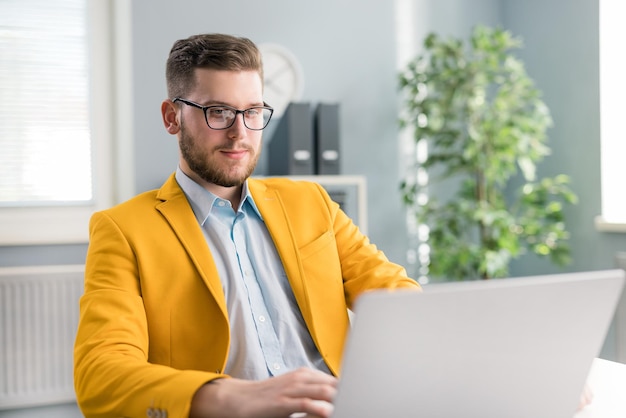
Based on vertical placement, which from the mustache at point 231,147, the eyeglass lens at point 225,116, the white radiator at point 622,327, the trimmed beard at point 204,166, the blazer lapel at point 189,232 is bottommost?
the white radiator at point 622,327

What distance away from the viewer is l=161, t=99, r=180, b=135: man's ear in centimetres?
139

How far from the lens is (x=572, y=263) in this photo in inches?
127

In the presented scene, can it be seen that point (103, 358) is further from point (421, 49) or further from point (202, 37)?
point (421, 49)

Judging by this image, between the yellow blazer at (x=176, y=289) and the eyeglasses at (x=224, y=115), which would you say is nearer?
the yellow blazer at (x=176, y=289)

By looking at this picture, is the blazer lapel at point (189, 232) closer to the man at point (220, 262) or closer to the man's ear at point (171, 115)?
the man at point (220, 262)

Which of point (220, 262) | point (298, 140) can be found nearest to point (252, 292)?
point (220, 262)

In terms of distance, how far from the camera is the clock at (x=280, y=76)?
122 inches

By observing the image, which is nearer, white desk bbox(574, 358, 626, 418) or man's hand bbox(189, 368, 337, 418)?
man's hand bbox(189, 368, 337, 418)

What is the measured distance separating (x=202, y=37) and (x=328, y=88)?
77.6 inches

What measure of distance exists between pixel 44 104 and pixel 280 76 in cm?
108

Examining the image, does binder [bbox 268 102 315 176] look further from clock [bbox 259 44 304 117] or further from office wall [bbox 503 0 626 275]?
office wall [bbox 503 0 626 275]

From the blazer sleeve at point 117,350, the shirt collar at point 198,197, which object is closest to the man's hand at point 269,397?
the blazer sleeve at point 117,350

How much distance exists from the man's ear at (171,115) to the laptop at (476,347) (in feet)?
2.85

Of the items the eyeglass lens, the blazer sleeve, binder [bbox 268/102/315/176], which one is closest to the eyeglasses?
the eyeglass lens
